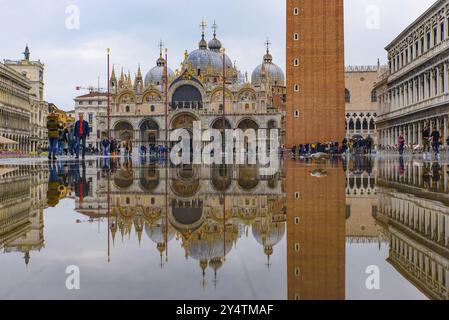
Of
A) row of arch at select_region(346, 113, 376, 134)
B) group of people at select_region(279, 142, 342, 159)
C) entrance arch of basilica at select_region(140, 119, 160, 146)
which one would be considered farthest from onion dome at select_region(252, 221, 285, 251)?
row of arch at select_region(346, 113, 376, 134)

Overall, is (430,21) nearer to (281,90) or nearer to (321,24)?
(321,24)

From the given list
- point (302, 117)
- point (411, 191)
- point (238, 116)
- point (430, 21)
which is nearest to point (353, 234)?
point (411, 191)

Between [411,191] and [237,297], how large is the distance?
473cm

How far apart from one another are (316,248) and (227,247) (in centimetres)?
50

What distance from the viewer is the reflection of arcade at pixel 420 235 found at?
2389 millimetres

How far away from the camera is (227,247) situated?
3.06 m

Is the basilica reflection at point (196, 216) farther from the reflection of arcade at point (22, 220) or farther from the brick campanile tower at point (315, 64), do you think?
the brick campanile tower at point (315, 64)

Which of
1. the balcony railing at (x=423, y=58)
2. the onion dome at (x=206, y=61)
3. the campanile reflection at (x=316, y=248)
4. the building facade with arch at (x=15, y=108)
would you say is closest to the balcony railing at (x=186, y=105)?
the onion dome at (x=206, y=61)

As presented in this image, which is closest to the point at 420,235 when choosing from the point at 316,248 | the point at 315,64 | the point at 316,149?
the point at 316,248

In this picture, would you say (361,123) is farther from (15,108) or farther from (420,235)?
(420,235)

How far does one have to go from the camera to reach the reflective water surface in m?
2.23

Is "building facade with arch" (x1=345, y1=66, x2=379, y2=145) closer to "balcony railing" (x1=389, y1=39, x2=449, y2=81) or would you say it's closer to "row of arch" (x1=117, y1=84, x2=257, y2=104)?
"row of arch" (x1=117, y1=84, x2=257, y2=104)
